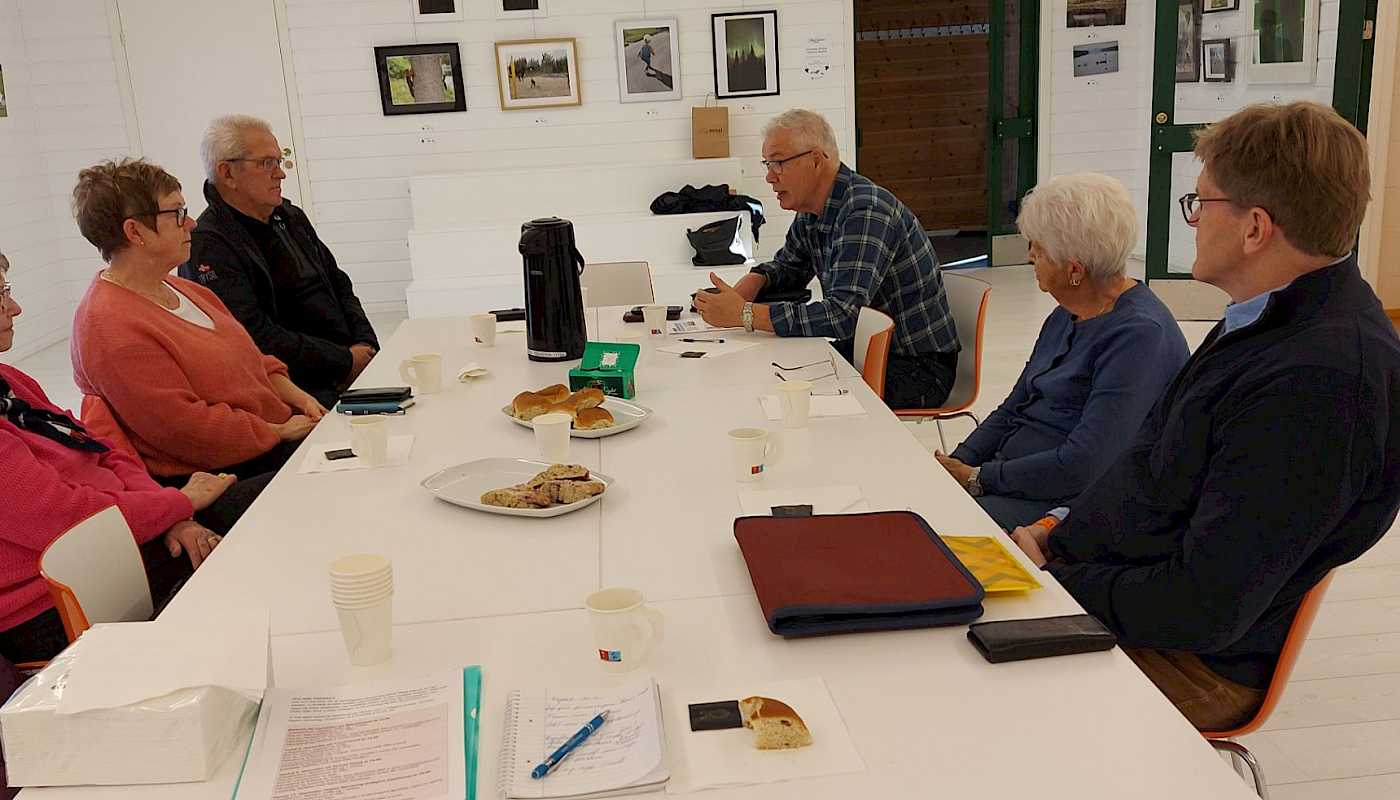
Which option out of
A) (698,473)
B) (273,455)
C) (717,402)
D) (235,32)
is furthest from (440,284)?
(698,473)

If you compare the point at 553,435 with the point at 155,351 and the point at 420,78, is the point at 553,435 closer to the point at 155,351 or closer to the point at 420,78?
the point at 155,351

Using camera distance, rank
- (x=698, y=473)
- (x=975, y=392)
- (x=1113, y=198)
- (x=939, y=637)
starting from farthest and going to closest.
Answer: (x=975, y=392), (x=1113, y=198), (x=698, y=473), (x=939, y=637)

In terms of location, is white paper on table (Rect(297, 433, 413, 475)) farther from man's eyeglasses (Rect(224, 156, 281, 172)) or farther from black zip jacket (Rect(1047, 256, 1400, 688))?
man's eyeglasses (Rect(224, 156, 281, 172))

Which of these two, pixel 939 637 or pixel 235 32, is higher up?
pixel 235 32

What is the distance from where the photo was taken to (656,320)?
3438 millimetres

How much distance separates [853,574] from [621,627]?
0.34m

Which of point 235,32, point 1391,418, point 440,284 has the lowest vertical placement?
point 440,284

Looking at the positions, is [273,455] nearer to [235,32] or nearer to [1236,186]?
[1236,186]

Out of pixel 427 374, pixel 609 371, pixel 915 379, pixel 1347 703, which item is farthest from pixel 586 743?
pixel 915 379

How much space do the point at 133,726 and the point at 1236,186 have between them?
1615 millimetres

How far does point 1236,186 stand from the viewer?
1.65 metres

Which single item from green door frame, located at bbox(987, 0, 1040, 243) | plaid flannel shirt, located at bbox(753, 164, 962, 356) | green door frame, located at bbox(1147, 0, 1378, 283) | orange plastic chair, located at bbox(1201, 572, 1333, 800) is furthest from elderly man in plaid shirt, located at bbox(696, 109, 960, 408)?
green door frame, located at bbox(987, 0, 1040, 243)

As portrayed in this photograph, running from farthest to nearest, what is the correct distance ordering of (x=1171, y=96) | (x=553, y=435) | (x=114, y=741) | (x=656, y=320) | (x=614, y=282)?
(x=1171, y=96) < (x=614, y=282) < (x=656, y=320) < (x=553, y=435) < (x=114, y=741)

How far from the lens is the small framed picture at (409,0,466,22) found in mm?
7488
